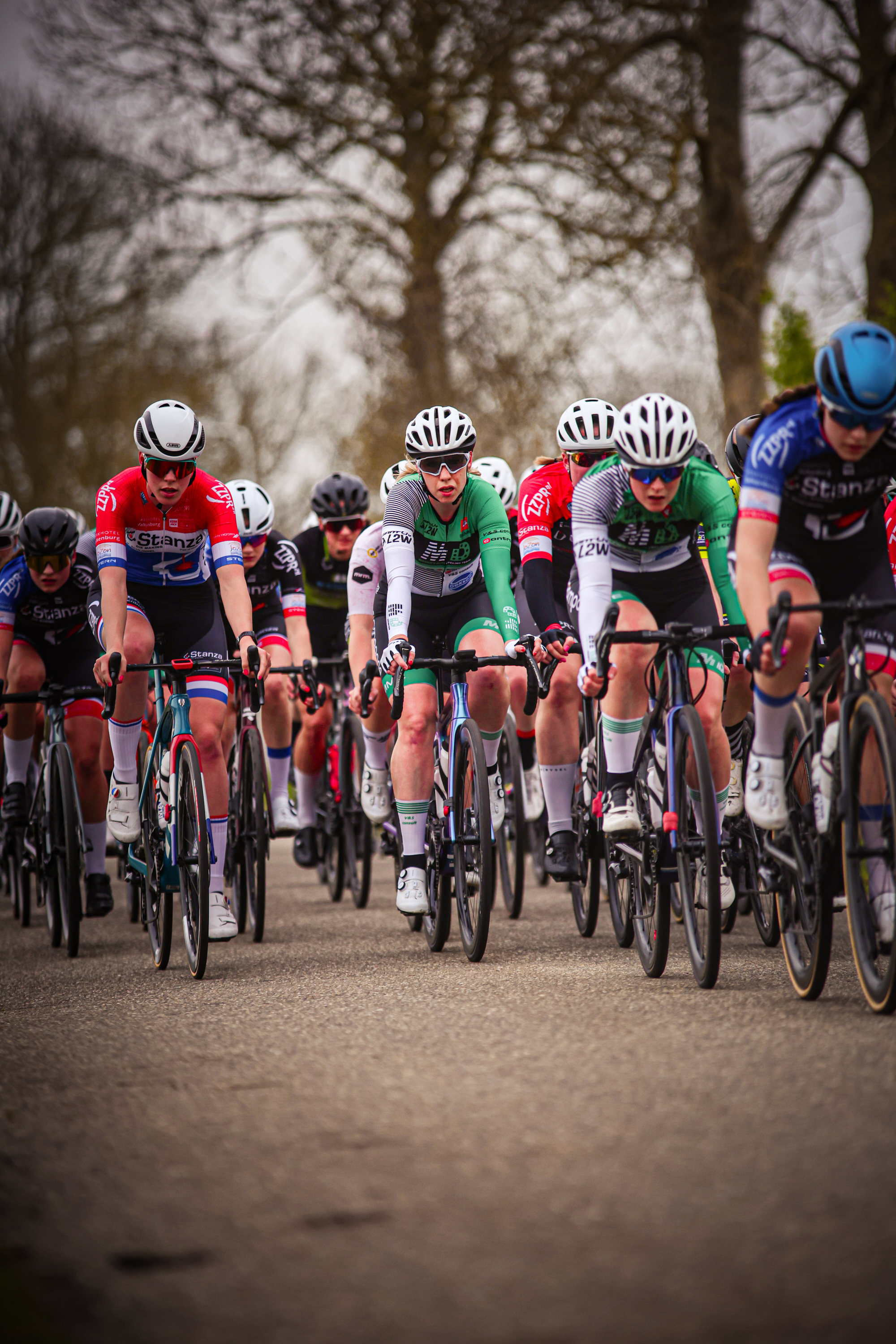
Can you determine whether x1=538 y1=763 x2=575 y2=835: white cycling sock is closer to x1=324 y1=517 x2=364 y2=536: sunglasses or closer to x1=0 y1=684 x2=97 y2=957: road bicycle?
x1=0 y1=684 x2=97 y2=957: road bicycle

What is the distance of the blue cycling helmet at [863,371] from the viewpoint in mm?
4477

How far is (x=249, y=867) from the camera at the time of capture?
25.4 feet

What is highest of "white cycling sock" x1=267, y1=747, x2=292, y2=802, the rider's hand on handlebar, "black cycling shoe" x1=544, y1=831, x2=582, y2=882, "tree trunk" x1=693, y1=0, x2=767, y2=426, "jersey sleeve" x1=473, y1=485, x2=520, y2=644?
"tree trunk" x1=693, y1=0, x2=767, y2=426

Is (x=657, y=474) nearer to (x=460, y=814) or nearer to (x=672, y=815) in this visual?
(x=672, y=815)

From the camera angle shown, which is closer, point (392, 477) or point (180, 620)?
point (180, 620)

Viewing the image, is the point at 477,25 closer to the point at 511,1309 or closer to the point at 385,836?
the point at 385,836

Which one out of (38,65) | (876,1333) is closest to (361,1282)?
(876,1333)

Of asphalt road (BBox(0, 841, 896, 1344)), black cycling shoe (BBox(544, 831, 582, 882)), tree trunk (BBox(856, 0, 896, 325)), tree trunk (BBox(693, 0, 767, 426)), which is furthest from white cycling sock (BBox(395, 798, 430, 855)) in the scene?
tree trunk (BBox(856, 0, 896, 325))

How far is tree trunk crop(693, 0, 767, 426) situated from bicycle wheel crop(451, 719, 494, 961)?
8179mm

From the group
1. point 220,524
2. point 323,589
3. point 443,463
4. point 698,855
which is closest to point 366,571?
point 220,524

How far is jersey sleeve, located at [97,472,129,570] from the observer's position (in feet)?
21.4

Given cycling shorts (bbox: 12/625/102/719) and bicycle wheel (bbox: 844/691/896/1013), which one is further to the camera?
cycling shorts (bbox: 12/625/102/719)

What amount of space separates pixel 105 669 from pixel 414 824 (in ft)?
5.34

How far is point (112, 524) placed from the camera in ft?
21.7
